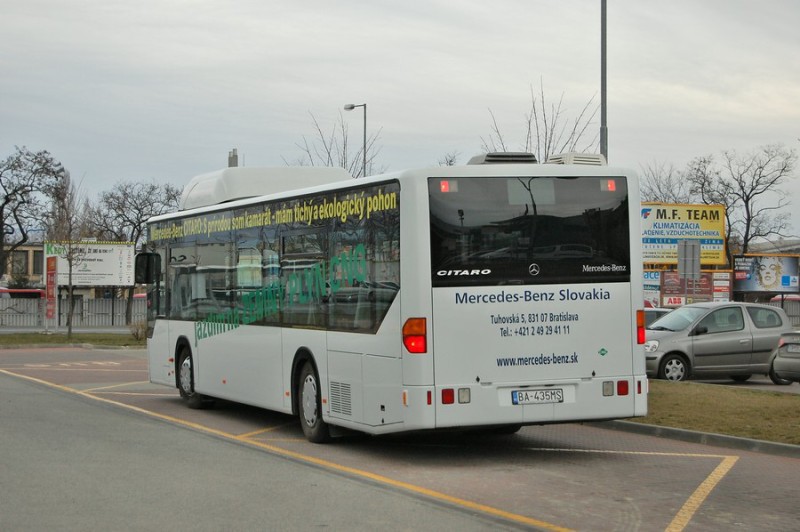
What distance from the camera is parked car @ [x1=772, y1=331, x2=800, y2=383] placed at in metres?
19.7

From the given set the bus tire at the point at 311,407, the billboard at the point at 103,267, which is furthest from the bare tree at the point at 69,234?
the bus tire at the point at 311,407

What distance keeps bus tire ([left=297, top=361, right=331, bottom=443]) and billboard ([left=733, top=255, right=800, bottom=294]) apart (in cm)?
4770

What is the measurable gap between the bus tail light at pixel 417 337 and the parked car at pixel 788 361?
10856 mm

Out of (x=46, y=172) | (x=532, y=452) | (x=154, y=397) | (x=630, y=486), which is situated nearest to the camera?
(x=630, y=486)

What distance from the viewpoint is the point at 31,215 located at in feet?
219

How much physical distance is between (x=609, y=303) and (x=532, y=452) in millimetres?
1873

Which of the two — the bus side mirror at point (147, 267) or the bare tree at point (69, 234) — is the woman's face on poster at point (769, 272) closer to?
the bare tree at point (69, 234)

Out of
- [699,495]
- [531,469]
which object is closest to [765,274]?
[531,469]

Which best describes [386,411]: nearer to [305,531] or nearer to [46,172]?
[305,531]

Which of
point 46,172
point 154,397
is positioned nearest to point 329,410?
point 154,397

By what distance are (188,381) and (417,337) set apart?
753cm

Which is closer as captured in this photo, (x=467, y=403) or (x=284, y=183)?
(x=467, y=403)

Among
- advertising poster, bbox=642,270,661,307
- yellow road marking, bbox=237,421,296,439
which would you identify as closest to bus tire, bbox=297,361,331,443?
yellow road marking, bbox=237,421,296,439

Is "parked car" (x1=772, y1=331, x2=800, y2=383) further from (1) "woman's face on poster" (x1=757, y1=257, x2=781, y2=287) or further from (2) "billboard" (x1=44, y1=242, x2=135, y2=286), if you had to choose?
(2) "billboard" (x1=44, y1=242, x2=135, y2=286)
